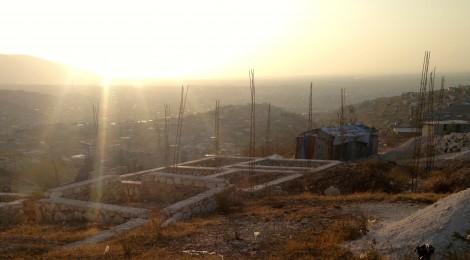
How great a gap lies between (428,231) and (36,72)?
595ft

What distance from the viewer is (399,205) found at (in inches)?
393

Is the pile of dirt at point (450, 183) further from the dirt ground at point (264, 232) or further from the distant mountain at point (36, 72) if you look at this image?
the distant mountain at point (36, 72)

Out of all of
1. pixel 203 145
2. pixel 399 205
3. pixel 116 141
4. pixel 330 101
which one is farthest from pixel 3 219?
pixel 330 101

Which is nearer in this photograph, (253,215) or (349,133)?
(253,215)

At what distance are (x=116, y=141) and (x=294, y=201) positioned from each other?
26.9 metres

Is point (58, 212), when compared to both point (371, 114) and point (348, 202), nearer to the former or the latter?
point (348, 202)

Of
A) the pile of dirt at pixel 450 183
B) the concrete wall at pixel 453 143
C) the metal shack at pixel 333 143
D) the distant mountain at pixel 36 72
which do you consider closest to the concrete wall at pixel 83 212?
the pile of dirt at pixel 450 183

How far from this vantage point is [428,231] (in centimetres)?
Answer: 648

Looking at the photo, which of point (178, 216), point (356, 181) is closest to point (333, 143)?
point (356, 181)

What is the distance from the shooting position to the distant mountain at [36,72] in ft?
528

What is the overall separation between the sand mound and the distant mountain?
6338 inches

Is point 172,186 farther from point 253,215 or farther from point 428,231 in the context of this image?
point 428,231

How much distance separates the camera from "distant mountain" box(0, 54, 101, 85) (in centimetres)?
16105

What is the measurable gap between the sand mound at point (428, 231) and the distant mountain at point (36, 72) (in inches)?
6338
